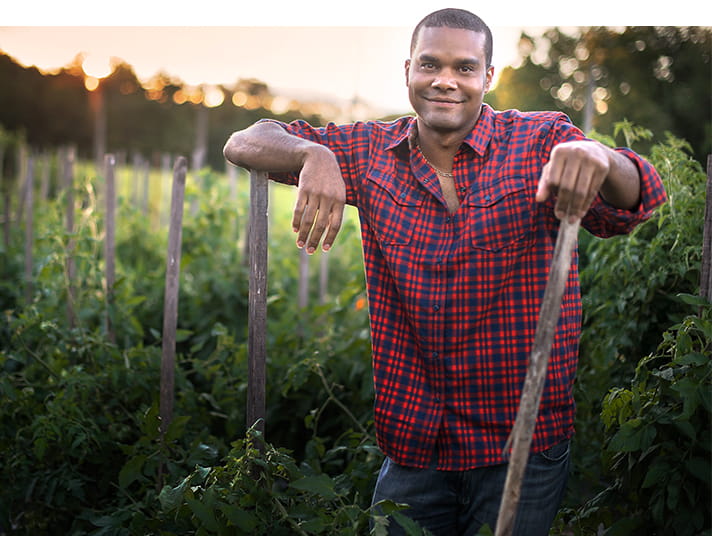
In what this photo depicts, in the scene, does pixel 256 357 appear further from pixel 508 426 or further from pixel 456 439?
pixel 508 426

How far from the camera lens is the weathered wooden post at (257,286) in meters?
1.76

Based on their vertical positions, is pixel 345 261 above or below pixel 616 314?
below

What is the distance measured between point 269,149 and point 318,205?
0.25 metres

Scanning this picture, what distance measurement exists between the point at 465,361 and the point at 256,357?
21.3 inches

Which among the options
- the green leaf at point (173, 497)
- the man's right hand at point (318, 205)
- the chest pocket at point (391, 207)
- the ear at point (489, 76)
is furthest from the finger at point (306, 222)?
the green leaf at point (173, 497)

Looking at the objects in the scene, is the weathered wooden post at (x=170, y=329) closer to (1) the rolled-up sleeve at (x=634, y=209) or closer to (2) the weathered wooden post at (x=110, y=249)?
(2) the weathered wooden post at (x=110, y=249)

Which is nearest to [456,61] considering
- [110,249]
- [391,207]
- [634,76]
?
[391,207]

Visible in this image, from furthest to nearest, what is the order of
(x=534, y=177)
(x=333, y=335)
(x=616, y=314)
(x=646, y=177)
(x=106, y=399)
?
(x=333, y=335)
(x=106, y=399)
(x=616, y=314)
(x=534, y=177)
(x=646, y=177)

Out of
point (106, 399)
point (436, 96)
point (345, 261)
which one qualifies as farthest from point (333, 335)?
point (345, 261)

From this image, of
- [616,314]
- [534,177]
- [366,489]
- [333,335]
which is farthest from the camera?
[333,335]

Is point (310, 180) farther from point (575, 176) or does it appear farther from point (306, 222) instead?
point (575, 176)

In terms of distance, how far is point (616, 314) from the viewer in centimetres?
262

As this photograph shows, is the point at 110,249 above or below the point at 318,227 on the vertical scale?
below

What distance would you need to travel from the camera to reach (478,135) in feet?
5.79
